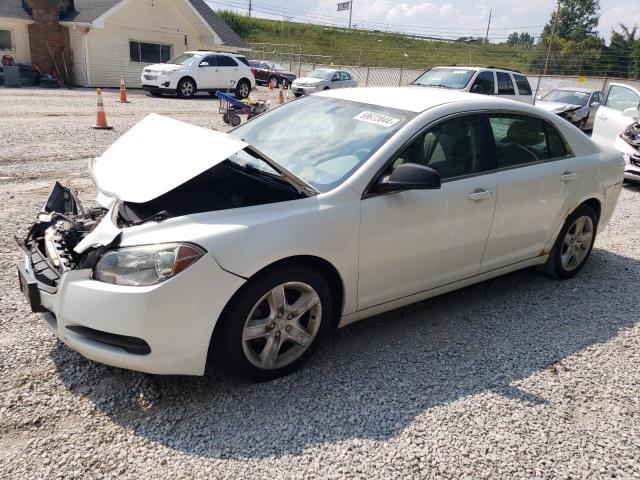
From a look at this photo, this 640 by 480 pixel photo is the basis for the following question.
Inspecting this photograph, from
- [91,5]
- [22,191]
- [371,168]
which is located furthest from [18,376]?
[91,5]

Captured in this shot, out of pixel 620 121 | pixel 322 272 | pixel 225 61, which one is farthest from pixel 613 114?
pixel 225 61

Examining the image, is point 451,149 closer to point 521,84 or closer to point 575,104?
point 521,84

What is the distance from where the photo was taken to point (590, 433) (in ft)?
9.43

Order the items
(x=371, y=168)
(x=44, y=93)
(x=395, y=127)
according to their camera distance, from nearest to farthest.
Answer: (x=371, y=168), (x=395, y=127), (x=44, y=93)

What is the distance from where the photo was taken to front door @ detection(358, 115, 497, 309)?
10.6ft

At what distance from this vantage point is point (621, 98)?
11000 mm

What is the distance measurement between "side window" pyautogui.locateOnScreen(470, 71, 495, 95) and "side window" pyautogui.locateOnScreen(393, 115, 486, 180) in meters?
9.19

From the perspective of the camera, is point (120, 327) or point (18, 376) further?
point (18, 376)

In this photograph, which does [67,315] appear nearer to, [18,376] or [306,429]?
[18,376]

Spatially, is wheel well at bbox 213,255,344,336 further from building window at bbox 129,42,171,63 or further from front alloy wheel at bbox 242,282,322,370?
building window at bbox 129,42,171,63

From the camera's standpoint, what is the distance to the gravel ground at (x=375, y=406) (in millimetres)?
2520

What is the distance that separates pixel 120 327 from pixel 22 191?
506cm

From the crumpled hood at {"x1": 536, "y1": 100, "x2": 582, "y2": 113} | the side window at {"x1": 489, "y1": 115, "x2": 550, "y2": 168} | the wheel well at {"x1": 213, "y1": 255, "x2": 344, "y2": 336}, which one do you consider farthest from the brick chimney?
the wheel well at {"x1": 213, "y1": 255, "x2": 344, "y2": 336}

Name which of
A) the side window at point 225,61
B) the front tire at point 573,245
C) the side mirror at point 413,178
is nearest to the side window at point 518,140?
the front tire at point 573,245
